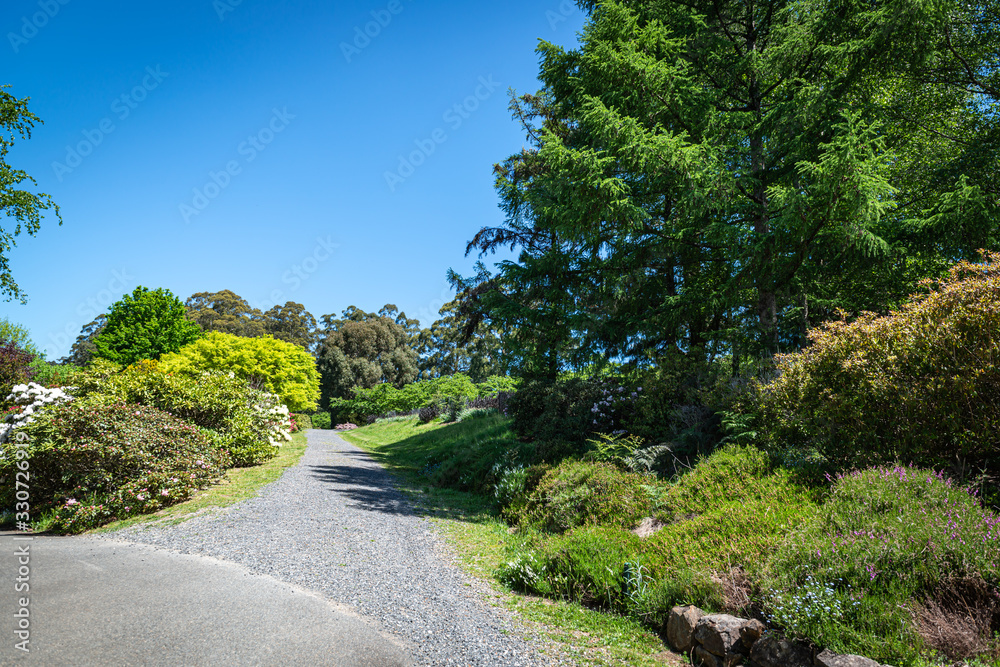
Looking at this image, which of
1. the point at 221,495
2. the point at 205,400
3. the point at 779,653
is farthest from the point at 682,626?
the point at 205,400

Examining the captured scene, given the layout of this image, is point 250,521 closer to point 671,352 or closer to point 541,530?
point 541,530

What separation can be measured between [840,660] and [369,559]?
176 inches

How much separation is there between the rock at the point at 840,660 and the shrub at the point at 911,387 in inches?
93.5

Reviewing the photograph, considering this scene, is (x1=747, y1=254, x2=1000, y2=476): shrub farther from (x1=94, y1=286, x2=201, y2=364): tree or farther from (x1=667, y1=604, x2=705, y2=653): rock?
(x1=94, y1=286, x2=201, y2=364): tree

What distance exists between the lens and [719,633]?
3.34 meters

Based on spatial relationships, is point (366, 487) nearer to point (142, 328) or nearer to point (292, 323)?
point (142, 328)

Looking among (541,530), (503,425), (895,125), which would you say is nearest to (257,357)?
(503,425)

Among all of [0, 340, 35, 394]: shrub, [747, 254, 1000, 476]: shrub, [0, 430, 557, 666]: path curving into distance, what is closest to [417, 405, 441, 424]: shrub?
[0, 340, 35, 394]: shrub

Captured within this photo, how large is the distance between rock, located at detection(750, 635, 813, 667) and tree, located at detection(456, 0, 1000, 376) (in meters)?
6.17

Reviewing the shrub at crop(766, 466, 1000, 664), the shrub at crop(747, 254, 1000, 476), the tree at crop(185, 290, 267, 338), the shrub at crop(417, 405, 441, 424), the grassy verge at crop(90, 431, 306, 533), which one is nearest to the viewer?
the shrub at crop(766, 466, 1000, 664)

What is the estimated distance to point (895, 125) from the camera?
40.1ft

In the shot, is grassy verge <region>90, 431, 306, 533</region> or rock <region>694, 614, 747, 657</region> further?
grassy verge <region>90, 431, 306, 533</region>

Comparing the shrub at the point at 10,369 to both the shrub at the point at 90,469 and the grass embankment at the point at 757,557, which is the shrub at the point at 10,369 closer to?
the shrub at the point at 90,469

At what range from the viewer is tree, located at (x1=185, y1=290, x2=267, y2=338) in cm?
5031
